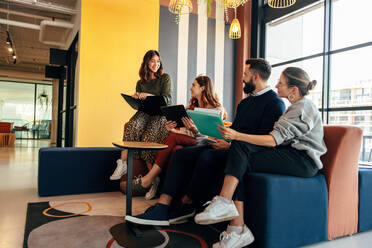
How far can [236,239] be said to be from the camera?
1.67m

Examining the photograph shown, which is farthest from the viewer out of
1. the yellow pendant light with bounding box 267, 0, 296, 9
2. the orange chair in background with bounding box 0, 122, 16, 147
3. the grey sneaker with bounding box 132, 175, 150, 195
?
the orange chair in background with bounding box 0, 122, 16, 147

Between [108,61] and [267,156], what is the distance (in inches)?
124

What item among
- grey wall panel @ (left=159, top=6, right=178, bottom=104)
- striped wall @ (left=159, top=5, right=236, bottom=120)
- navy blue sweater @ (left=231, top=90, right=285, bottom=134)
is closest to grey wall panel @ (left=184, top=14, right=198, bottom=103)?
striped wall @ (left=159, top=5, right=236, bottom=120)

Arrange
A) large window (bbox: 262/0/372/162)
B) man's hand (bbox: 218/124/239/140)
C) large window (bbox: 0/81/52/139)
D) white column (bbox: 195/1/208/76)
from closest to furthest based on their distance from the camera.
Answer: man's hand (bbox: 218/124/239/140)
large window (bbox: 262/0/372/162)
white column (bbox: 195/1/208/76)
large window (bbox: 0/81/52/139)

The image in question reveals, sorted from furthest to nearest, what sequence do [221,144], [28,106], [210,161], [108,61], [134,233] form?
[28,106], [108,61], [221,144], [210,161], [134,233]

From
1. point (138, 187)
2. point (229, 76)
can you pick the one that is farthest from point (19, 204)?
point (229, 76)

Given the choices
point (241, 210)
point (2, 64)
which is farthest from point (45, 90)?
point (241, 210)

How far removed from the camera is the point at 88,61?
163 inches

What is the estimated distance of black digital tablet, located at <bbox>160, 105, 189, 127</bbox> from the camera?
7.74 feet

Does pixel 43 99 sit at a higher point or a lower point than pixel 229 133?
higher

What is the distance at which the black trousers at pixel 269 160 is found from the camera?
1.78 meters

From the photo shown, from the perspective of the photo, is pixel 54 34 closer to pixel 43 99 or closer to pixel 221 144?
pixel 221 144

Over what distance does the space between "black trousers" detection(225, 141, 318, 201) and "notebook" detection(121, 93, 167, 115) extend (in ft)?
4.22

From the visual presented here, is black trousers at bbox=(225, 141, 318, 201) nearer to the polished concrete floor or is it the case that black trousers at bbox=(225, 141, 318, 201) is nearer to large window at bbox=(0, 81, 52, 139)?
the polished concrete floor
